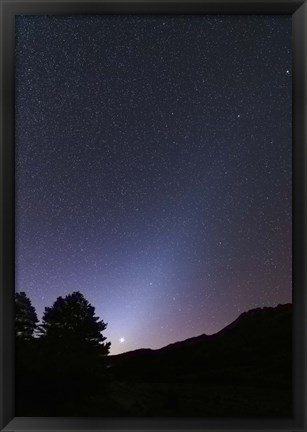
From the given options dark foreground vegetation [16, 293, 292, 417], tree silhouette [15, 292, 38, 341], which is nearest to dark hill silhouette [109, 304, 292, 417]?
dark foreground vegetation [16, 293, 292, 417]

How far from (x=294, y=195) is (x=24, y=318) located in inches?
29.9

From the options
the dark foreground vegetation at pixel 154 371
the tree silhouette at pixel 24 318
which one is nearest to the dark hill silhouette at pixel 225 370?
the dark foreground vegetation at pixel 154 371

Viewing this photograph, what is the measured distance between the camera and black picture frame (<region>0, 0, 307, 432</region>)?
1099mm

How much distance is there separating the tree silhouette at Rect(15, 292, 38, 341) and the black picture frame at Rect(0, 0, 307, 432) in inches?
2.5

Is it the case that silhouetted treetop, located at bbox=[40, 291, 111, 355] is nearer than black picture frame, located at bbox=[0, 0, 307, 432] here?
No

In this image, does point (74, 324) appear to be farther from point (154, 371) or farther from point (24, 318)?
point (154, 371)

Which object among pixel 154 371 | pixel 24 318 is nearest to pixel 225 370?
pixel 154 371

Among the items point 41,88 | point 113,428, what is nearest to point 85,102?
point 41,88

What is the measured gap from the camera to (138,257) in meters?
1.23

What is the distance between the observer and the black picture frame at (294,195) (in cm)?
110

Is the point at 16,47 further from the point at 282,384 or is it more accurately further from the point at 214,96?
the point at 282,384

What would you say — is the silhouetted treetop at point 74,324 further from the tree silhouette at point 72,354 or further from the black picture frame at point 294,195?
the black picture frame at point 294,195

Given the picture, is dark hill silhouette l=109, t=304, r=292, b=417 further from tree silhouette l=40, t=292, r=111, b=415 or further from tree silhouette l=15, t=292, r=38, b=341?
tree silhouette l=15, t=292, r=38, b=341

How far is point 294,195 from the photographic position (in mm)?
1106
